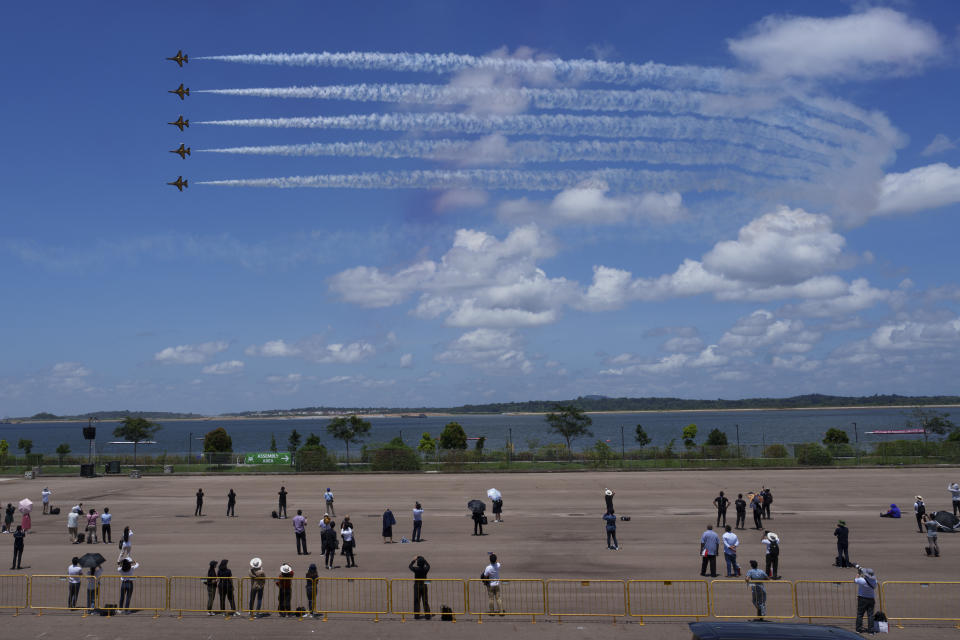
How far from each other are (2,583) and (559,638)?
1617 cm

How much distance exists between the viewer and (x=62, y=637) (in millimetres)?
14430

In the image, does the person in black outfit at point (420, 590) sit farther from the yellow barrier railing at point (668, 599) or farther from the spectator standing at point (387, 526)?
the spectator standing at point (387, 526)

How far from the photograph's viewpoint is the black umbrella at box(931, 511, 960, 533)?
25656mm

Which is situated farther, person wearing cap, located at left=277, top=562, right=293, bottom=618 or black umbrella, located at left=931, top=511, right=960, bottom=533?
black umbrella, located at left=931, top=511, right=960, bottom=533

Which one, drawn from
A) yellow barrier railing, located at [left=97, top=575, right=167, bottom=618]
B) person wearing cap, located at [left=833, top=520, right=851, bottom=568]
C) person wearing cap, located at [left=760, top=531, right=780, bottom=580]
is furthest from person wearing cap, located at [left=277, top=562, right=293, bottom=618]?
person wearing cap, located at [left=833, top=520, right=851, bottom=568]

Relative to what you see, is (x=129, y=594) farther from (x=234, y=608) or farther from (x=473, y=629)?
(x=473, y=629)

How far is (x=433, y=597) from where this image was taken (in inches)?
695

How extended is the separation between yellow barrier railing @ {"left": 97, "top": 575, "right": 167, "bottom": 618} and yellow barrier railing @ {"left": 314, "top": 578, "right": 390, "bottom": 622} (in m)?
3.86

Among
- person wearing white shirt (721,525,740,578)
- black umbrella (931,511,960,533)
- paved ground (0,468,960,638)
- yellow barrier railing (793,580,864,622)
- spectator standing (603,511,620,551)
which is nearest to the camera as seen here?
yellow barrier railing (793,580,864,622)

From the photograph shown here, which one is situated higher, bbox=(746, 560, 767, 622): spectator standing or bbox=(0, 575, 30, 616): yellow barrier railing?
bbox=(746, 560, 767, 622): spectator standing

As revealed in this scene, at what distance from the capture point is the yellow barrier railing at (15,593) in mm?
17109

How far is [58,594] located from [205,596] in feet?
13.5

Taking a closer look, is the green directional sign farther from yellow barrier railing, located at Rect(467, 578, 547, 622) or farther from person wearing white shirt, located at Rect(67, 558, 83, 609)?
yellow barrier railing, located at Rect(467, 578, 547, 622)

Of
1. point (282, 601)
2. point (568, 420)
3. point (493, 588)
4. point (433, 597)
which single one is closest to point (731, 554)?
point (493, 588)
